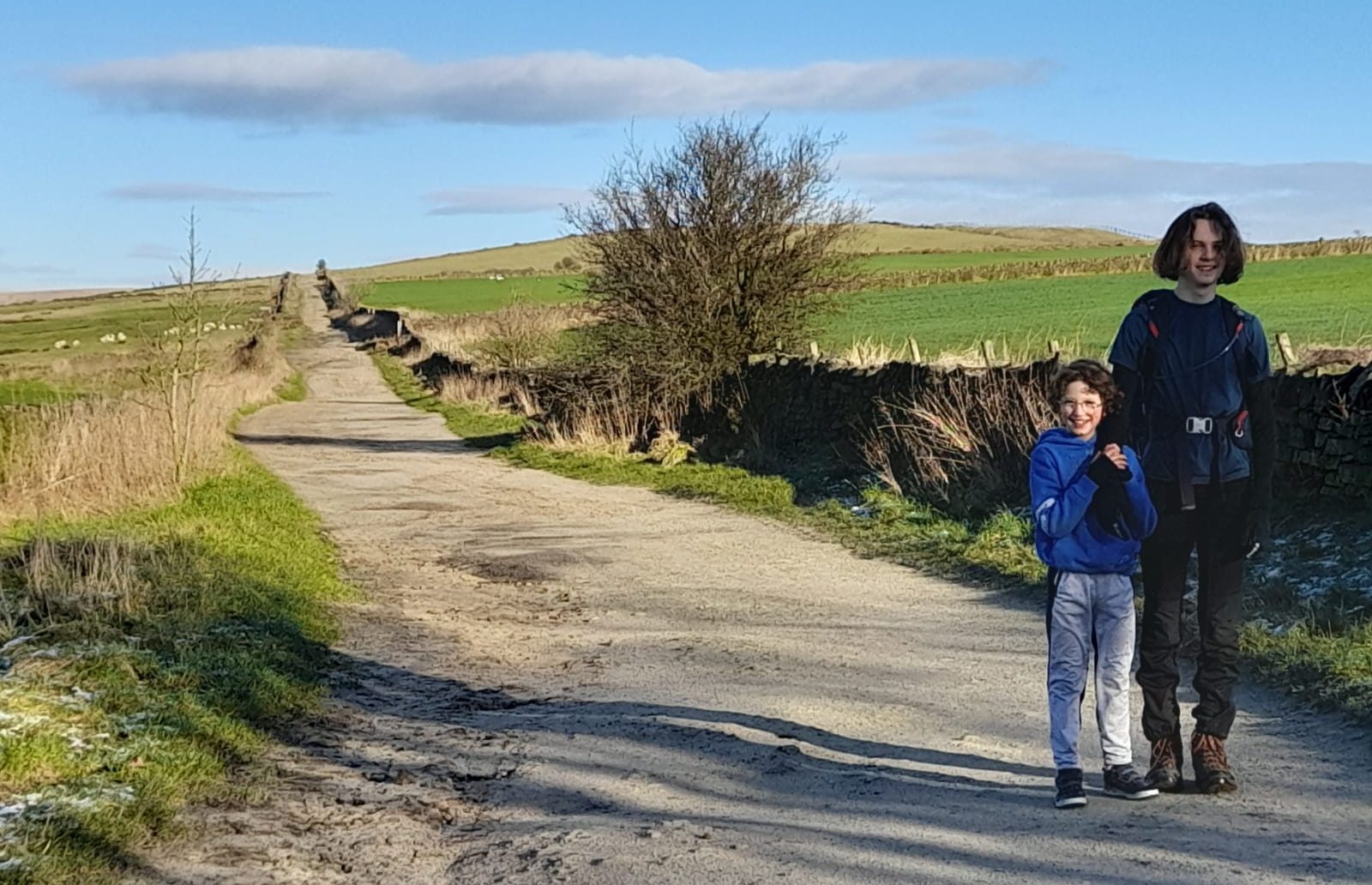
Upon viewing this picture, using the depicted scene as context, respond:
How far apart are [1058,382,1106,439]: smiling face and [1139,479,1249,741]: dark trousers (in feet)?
1.07

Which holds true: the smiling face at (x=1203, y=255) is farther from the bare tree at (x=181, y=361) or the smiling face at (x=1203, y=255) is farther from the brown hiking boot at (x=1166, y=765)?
the bare tree at (x=181, y=361)

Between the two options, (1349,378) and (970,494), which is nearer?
(1349,378)

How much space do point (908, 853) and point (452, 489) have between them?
14.3m

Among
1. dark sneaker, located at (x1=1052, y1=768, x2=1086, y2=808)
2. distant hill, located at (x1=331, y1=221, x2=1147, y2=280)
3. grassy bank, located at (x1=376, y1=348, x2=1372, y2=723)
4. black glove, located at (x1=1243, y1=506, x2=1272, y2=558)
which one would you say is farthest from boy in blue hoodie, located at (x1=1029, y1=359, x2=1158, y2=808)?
distant hill, located at (x1=331, y1=221, x2=1147, y2=280)

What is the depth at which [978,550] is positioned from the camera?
1138 centimetres

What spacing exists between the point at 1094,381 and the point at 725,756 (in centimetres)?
239

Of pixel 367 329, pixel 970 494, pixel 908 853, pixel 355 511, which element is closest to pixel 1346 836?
pixel 908 853

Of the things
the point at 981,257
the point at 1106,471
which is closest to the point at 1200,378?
the point at 1106,471

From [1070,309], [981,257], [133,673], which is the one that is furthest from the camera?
[981,257]

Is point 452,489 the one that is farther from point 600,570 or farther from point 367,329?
point 367,329

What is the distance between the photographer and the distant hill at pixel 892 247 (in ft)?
328

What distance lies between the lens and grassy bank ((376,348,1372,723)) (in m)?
6.87

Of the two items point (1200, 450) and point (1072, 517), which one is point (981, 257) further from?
point (1072, 517)

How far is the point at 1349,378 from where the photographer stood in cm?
1006
